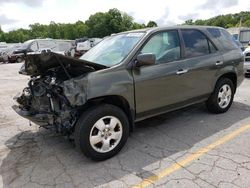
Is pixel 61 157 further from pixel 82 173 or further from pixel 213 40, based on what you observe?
pixel 213 40

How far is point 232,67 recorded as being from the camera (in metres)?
5.61

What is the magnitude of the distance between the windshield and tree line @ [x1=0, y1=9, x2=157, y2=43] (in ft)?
223

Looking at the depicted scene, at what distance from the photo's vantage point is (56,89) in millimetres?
3838

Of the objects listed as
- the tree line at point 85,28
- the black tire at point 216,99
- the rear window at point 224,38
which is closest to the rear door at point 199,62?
the black tire at point 216,99

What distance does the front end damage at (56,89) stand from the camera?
3.64 meters

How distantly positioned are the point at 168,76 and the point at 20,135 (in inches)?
108

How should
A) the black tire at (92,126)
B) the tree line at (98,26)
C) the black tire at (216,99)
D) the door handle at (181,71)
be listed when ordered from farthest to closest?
the tree line at (98,26)
the black tire at (216,99)
the door handle at (181,71)
the black tire at (92,126)

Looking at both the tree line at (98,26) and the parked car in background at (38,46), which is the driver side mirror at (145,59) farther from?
the tree line at (98,26)

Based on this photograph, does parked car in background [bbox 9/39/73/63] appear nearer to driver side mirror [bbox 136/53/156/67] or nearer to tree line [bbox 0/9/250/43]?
driver side mirror [bbox 136/53/156/67]

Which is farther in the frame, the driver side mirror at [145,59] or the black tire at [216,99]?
the black tire at [216,99]

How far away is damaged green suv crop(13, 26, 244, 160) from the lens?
3727mm

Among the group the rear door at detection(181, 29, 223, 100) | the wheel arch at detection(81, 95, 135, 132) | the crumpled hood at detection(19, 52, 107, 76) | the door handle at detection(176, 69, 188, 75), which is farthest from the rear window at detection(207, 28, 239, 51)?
the crumpled hood at detection(19, 52, 107, 76)

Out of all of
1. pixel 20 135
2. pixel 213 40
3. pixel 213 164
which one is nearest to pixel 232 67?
pixel 213 40

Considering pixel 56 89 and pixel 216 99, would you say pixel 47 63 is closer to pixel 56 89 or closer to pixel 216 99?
pixel 56 89
